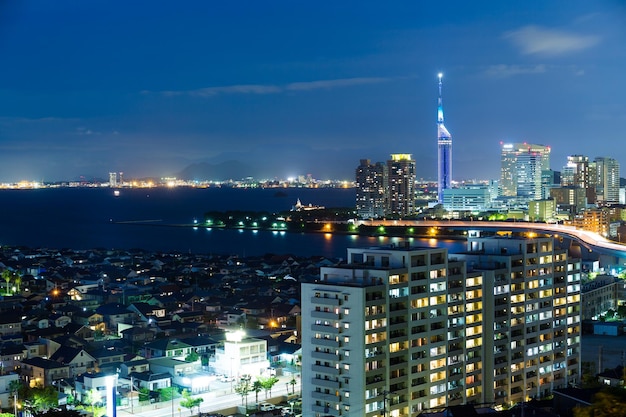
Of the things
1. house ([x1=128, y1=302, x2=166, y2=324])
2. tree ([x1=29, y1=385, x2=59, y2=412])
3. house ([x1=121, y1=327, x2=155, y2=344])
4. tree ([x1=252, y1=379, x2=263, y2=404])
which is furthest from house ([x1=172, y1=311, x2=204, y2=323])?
tree ([x1=29, y1=385, x2=59, y2=412])

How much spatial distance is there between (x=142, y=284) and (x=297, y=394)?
674 centimetres

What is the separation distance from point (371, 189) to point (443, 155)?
4.73 metres

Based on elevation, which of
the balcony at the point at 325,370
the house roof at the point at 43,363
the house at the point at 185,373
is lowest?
the house at the point at 185,373

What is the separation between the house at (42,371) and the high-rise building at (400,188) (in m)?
29.4

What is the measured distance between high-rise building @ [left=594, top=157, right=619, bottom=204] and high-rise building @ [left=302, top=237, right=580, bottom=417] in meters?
38.2

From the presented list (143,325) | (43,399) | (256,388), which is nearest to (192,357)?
(256,388)

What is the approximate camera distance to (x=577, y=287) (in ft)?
23.5

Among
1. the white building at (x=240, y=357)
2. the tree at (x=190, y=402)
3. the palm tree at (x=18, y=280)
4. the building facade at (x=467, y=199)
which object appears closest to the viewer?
the tree at (x=190, y=402)

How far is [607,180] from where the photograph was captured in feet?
144

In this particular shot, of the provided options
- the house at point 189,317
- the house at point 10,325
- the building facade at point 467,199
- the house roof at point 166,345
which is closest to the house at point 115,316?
the house at point 189,317

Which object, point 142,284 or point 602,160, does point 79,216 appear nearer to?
point 142,284

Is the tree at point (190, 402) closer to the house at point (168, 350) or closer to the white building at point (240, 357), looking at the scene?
the white building at point (240, 357)

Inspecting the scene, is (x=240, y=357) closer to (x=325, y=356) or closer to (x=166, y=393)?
(x=166, y=393)

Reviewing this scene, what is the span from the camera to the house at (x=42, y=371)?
704cm
